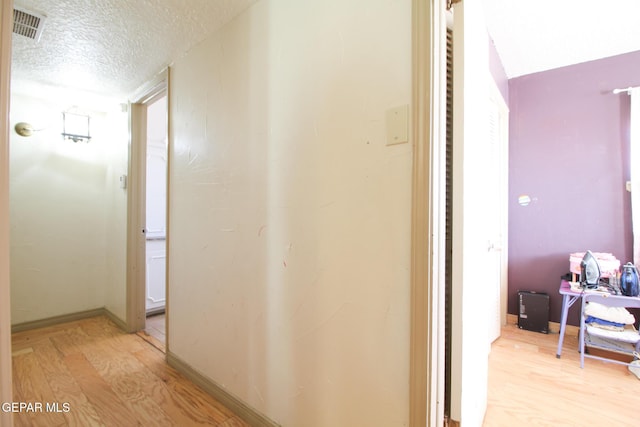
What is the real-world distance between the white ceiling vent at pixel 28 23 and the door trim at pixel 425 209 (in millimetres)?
→ 1978

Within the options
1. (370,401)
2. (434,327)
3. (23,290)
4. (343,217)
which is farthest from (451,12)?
(23,290)

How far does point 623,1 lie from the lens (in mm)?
1840

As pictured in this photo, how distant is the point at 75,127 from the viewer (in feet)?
9.84

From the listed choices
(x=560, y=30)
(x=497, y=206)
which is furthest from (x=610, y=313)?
(x=560, y=30)

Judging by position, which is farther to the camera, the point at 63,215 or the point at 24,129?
the point at 63,215

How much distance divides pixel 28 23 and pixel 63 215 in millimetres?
2021

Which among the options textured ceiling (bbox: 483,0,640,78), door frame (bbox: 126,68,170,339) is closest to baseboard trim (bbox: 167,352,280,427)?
door frame (bbox: 126,68,170,339)

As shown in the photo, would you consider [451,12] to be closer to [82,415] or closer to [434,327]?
[434,327]

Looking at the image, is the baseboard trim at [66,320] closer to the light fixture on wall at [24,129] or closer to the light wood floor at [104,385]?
the light wood floor at [104,385]

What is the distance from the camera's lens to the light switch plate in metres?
0.95

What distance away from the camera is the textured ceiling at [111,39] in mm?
1485

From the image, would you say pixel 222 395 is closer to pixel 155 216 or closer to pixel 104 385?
pixel 104 385

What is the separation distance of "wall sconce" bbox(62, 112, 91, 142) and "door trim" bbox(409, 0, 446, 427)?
11.6 ft

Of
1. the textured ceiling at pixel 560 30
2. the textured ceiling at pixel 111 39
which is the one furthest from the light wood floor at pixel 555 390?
the textured ceiling at pixel 111 39
